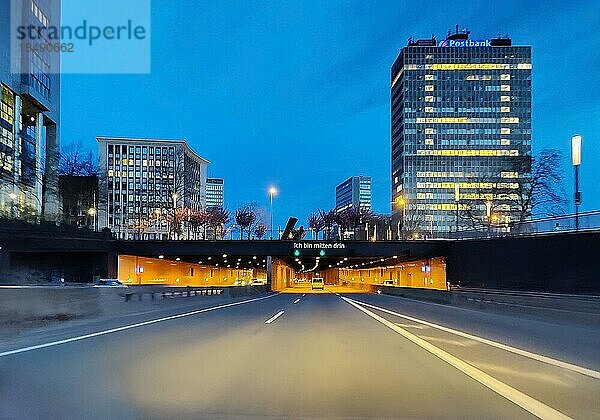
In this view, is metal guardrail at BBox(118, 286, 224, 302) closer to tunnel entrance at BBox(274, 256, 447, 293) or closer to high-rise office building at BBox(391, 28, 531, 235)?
tunnel entrance at BBox(274, 256, 447, 293)

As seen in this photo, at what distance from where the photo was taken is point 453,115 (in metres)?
189

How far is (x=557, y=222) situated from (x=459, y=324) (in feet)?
48.6

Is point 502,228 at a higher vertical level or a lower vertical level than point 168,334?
higher

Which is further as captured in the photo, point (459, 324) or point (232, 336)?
point (459, 324)

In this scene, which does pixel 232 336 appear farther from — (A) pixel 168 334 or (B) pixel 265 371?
(B) pixel 265 371

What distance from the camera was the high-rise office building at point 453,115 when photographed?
612 feet

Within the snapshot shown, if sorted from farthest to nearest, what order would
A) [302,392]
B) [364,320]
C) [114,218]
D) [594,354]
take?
[114,218]
[364,320]
[594,354]
[302,392]

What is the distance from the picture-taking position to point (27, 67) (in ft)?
259

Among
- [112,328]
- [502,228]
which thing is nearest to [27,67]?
[502,228]

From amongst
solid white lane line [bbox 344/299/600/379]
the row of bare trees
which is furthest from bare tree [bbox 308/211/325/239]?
solid white lane line [bbox 344/299/600/379]

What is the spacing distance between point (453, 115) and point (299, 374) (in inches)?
7382

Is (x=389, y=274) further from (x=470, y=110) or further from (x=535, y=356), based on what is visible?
Result: (x=535, y=356)

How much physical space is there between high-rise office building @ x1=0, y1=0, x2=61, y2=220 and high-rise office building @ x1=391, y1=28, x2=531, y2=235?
121329mm

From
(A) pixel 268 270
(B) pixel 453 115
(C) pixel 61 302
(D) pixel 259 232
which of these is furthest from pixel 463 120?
(C) pixel 61 302
